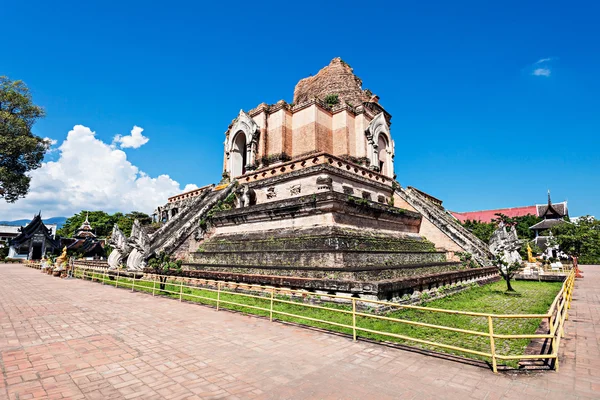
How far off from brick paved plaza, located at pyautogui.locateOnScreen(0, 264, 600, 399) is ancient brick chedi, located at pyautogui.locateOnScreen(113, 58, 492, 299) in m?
2.83

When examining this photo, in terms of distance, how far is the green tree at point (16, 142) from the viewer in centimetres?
2856

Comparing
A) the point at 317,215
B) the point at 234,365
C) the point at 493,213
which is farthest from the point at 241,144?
the point at 493,213

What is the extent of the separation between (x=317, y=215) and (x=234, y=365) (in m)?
7.62

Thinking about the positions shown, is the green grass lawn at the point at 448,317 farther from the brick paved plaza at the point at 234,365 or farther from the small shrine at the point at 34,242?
the small shrine at the point at 34,242

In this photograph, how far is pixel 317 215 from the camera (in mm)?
12031

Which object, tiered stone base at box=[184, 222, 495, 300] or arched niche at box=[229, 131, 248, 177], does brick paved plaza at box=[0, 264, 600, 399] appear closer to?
tiered stone base at box=[184, 222, 495, 300]

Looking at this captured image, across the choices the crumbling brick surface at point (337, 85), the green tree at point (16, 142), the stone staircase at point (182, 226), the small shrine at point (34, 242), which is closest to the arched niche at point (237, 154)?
the stone staircase at point (182, 226)

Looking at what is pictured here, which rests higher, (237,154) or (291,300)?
(237,154)

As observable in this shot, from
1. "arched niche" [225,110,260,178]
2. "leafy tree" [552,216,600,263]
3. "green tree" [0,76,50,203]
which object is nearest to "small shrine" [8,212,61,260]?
"green tree" [0,76,50,203]

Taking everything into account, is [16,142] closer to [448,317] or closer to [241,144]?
[241,144]

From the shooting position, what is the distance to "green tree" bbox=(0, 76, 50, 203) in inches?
1125

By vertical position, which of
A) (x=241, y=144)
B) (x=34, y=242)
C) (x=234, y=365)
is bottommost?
(x=234, y=365)

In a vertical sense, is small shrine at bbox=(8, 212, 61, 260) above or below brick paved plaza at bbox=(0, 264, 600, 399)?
above

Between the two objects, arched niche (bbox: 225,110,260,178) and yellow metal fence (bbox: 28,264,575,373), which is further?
arched niche (bbox: 225,110,260,178)
